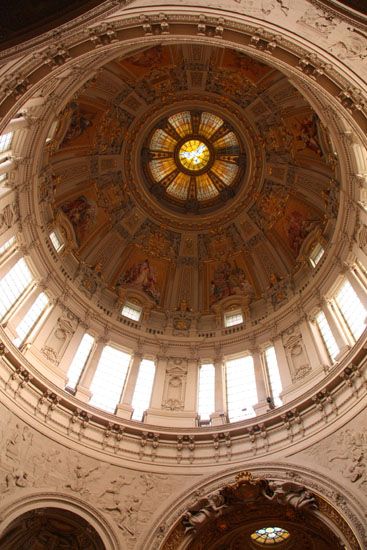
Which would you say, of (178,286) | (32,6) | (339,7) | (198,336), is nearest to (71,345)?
(198,336)

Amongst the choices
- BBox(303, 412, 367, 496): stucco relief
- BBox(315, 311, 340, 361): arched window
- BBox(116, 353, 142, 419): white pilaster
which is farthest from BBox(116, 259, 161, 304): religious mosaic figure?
BBox(303, 412, 367, 496): stucco relief

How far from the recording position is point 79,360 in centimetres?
2127

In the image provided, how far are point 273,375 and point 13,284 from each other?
11.1 meters

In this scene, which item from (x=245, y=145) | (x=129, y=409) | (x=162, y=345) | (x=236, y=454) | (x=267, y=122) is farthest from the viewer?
(x=245, y=145)

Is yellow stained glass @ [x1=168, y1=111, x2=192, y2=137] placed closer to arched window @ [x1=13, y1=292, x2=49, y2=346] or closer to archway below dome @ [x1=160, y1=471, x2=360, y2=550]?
arched window @ [x1=13, y1=292, x2=49, y2=346]

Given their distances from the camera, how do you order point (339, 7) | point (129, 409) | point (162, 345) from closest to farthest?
point (339, 7) → point (129, 409) → point (162, 345)

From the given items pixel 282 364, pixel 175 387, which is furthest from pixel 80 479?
pixel 282 364

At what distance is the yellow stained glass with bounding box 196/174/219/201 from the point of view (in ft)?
107

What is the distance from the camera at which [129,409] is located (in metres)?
19.7

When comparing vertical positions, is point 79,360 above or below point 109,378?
Result: above

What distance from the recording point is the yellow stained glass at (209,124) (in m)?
30.5

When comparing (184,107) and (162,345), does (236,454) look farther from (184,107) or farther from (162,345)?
(184,107)

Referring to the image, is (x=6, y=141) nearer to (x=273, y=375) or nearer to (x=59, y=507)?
(x=59, y=507)

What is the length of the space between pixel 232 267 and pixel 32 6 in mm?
21492
